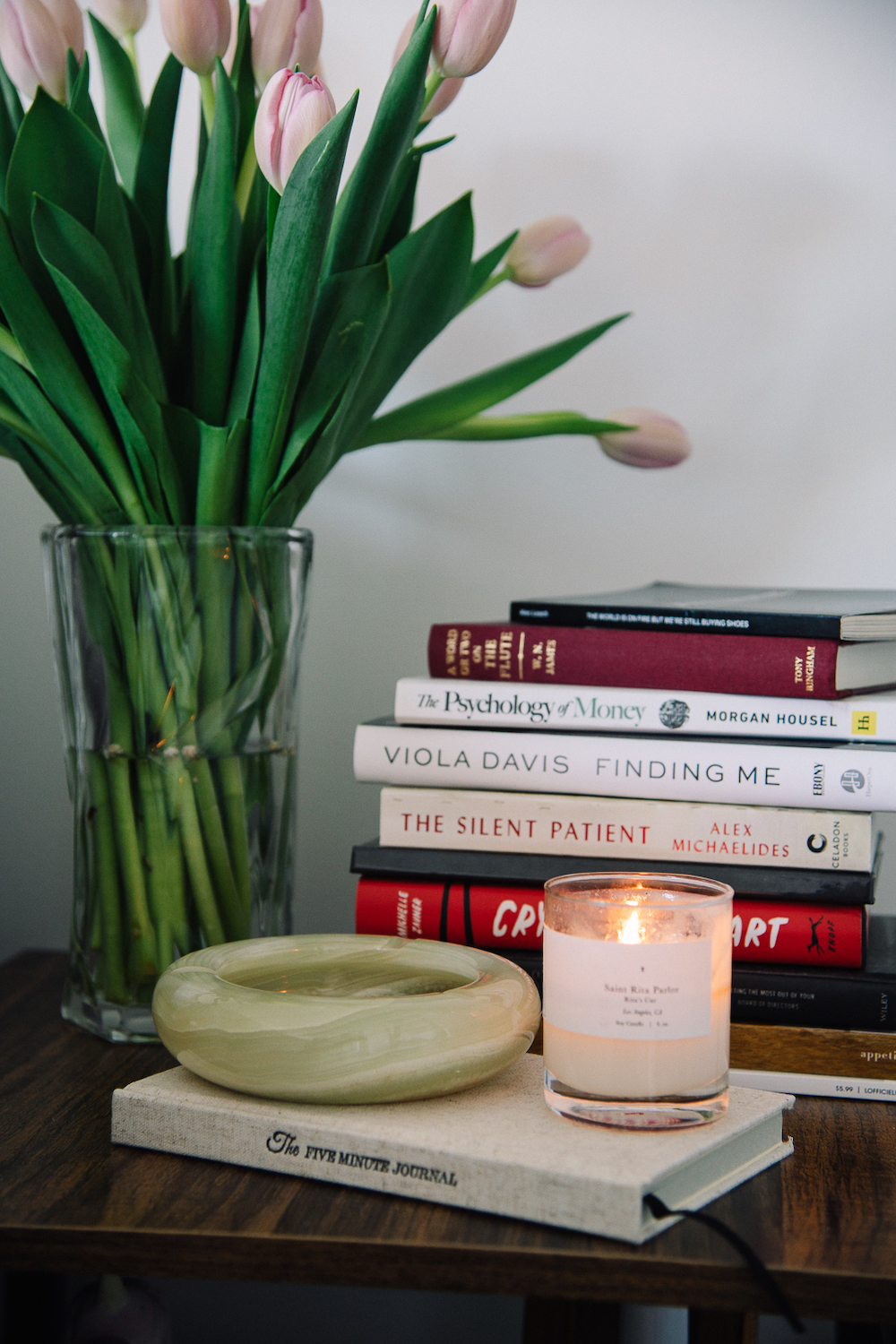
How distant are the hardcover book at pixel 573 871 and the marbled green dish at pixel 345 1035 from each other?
0.10m

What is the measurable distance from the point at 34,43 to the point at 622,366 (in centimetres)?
49

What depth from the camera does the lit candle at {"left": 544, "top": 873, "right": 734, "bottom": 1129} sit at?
46 centimetres

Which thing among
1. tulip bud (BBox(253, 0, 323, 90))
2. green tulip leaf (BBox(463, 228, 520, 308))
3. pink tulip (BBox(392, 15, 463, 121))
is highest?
tulip bud (BBox(253, 0, 323, 90))

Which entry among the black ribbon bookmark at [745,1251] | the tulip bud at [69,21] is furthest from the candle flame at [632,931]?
the tulip bud at [69,21]

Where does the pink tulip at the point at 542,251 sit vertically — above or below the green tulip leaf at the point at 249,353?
above

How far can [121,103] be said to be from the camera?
69 centimetres

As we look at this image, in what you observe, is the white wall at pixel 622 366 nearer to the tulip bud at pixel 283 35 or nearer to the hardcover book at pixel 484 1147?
the tulip bud at pixel 283 35

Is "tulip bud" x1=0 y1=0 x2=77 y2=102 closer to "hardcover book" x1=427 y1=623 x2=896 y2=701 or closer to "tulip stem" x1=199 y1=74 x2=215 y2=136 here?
"tulip stem" x1=199 y1=74 x2=215 y2=136

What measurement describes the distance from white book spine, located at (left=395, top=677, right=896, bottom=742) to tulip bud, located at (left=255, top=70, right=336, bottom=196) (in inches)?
11.5

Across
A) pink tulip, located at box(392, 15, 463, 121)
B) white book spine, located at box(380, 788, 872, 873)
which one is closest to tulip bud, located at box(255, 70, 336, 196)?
pink tulip, located at box(392, 15, 463, 121)

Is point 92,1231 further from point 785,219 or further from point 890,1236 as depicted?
point 785,219

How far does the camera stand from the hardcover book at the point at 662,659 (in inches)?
24.3

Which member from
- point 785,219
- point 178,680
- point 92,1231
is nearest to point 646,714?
point 178,680

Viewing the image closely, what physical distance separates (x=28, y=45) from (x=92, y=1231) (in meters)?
0.60
